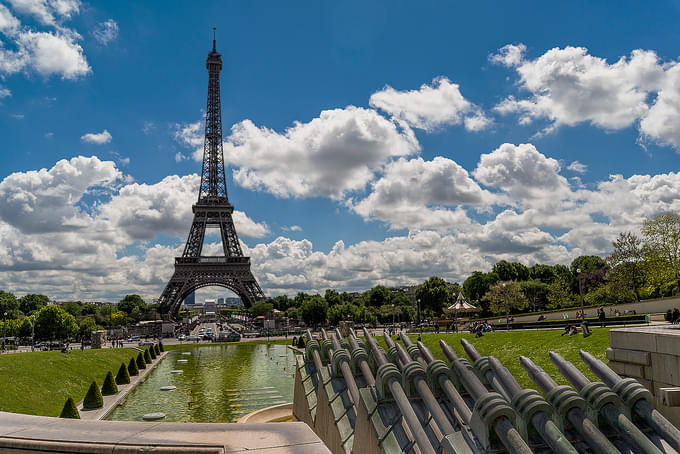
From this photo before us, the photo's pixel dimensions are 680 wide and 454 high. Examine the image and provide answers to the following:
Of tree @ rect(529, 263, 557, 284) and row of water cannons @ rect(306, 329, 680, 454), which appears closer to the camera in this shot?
row of water cannons @ rect(306, 329, 680, 454)

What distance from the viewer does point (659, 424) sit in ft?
18.0

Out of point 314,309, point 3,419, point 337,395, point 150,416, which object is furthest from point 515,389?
point 314,309

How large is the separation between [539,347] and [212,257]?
247ft

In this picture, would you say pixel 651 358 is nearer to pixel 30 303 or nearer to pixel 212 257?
pixel 212 257

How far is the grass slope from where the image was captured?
72.5 feet

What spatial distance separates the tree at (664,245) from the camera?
36.0 m

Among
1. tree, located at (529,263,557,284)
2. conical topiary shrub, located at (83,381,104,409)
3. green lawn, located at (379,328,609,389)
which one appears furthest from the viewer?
tree, located at (529,263,557,284)

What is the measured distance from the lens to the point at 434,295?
79.4 metres

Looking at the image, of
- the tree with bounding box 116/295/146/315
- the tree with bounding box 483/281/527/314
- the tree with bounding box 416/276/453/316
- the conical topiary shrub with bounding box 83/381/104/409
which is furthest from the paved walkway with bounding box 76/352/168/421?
the tree with bounding box 116/295/146/315

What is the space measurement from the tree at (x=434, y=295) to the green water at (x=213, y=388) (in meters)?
39.1

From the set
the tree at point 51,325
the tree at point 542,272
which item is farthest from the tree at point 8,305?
the tree at point 542,272

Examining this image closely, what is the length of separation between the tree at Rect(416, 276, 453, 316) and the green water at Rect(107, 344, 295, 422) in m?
39.1

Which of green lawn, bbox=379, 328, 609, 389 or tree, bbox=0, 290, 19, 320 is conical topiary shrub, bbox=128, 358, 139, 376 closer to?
green lawn, bbox=379, 328, 609, 389

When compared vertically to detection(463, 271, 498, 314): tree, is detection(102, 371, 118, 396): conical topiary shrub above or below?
below
